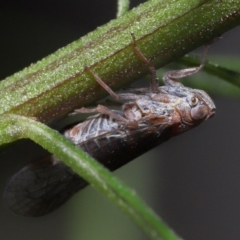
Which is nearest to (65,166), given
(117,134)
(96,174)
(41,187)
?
(41,187)

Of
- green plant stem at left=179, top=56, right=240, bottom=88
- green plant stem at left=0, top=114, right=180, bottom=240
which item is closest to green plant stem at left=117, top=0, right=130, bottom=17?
green plant stem at left=179, top=56, right=240, bottom=88

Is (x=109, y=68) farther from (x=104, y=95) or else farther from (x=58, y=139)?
(x=58, y=139)

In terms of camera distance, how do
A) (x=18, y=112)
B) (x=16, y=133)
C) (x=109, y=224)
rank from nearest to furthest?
(x=16, y=133) → (x=18, y=112) → (x=109, y=224)

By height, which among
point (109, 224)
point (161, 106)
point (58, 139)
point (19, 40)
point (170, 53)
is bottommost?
point (58, 139)

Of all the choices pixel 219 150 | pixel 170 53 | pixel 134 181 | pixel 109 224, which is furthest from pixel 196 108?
pixel 219 150

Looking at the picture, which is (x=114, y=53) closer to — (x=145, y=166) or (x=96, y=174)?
(x=96, y=174)

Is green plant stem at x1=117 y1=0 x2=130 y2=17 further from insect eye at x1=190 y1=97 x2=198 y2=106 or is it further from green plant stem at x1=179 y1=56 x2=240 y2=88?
insect eye at x1=190 y1=97 x2=198 y2=106
